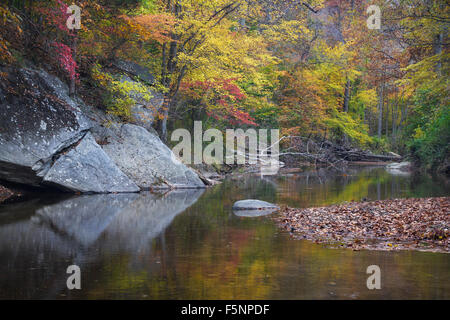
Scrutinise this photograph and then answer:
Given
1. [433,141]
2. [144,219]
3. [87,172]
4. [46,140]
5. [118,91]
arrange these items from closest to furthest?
[144,219] < [46,140] < [87,172] < [118,91] < [433,141]

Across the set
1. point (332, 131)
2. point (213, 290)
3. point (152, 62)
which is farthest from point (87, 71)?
point (332, 131)

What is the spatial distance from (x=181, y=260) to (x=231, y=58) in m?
15.2

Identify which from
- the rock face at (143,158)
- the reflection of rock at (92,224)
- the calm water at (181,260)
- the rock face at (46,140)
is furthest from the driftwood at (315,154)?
the calm water at (181,260)

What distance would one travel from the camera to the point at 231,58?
20.7 m

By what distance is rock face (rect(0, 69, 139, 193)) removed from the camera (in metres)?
13.2

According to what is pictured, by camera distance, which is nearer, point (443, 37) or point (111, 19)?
point (443, 37)

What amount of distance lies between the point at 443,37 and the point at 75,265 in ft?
45.5

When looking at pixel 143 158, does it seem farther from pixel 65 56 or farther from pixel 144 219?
pixel 144 219

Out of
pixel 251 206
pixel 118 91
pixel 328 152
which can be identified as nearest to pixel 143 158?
pixel 118 91

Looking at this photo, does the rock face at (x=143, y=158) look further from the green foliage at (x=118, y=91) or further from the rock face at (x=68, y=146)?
the green foliage at (x=118, y=91)

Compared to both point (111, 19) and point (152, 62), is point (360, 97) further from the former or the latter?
point (111, 19)

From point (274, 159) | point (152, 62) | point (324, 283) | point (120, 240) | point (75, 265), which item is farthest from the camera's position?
point (274, 159)
